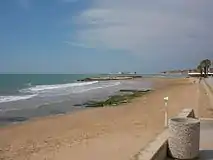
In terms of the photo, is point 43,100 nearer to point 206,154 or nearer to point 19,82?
point 206,154

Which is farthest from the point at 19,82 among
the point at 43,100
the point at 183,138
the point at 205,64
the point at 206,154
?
the point at 183,138

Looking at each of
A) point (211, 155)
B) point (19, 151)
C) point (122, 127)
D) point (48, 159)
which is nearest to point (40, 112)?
point (122, 127)

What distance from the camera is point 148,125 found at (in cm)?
1323

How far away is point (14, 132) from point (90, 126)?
10.7 ft

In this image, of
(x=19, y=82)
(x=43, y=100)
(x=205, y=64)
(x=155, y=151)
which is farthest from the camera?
(x=205, y=64)

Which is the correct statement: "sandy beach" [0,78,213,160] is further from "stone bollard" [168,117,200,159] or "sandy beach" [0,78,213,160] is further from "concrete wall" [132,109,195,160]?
"stone bollard" [168,117,200,159]

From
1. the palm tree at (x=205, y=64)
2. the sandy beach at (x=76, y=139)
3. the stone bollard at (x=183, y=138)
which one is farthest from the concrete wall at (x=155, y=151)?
the palm tree at (x=205, y=64)

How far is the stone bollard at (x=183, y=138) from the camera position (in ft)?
16.0

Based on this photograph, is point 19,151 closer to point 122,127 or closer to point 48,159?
point 48,159

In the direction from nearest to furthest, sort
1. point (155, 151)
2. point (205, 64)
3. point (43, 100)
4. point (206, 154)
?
point (155, 151), point (206, 154), point (43, 100), point (205, 64)

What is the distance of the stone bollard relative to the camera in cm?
488

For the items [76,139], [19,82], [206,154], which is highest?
[206,154]

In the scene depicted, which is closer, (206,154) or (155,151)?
(155,151)

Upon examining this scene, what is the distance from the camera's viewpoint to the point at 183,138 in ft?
16.1
